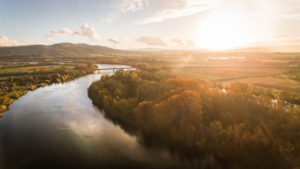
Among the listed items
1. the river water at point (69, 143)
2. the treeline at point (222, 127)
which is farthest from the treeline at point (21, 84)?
the treeline at point (222, 127)

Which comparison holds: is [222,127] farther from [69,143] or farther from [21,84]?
[21,84]

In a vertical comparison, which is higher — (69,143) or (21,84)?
(21,84)

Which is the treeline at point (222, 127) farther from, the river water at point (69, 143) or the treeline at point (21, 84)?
the treeline at point (21, 84)

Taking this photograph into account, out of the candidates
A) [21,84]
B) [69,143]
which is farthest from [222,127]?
[21,84]

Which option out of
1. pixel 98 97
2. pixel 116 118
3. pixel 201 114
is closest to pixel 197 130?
pixel 201 114

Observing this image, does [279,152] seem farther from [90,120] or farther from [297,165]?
[90,120]

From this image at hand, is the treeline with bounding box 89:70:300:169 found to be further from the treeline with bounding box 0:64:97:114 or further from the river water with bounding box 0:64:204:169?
the treeline with bounding box 0:64:97:114
